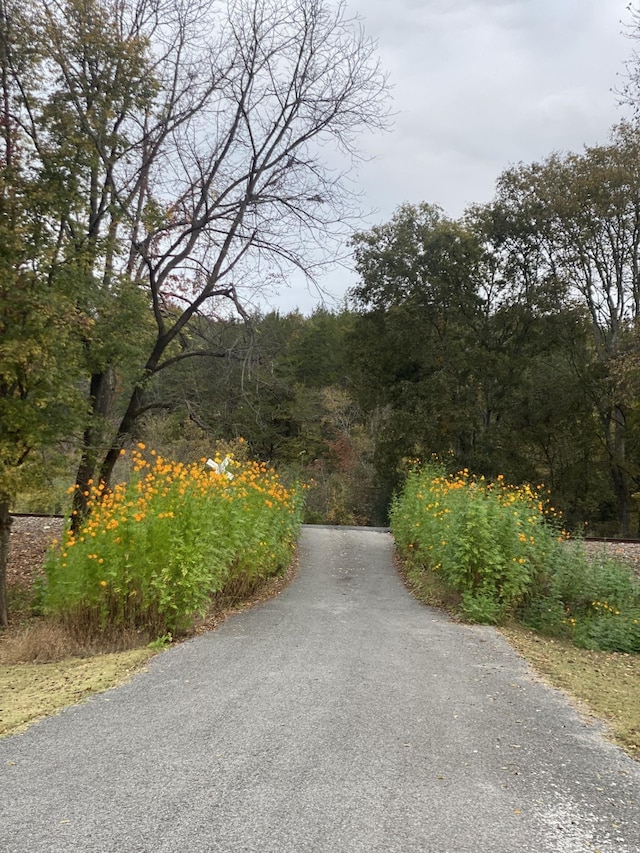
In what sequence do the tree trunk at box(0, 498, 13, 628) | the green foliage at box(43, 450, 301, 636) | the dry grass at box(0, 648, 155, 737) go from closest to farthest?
the dry grass at box(0, 648, 155, 737) < the green foliage at box(43, 450, 301, 636) < the tree trunk at box(0, 498, 13, 628)

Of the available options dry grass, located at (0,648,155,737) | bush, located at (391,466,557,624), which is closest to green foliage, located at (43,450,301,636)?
dry grass, located at (0,648,155,737)

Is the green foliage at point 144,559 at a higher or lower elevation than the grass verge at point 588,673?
higher

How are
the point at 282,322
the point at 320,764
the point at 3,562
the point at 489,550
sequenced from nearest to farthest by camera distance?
the point at 320,764 < the point at 489,550 < the point at 3,562 < the point at 282,322

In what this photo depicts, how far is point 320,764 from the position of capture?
11.3 feet

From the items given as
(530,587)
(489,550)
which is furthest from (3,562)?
(530,587)

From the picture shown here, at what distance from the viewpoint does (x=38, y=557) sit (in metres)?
11.8

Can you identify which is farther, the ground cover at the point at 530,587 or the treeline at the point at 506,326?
the treeline at the point at 506,326

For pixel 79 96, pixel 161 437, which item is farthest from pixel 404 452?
pixel 79 96

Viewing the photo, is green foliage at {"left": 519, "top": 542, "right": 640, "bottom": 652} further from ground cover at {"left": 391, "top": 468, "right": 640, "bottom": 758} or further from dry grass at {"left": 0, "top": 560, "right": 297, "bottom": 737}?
dry grass at {"left": 0, "top": 560, "right": 297, "bottom": 737}

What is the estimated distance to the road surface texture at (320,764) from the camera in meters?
2.75

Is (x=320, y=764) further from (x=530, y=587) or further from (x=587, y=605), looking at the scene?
(x=587, y=605)

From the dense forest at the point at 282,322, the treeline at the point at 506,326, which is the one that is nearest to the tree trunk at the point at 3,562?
the dense forest at the point at 282,322

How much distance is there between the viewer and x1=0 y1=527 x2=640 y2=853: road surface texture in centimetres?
275

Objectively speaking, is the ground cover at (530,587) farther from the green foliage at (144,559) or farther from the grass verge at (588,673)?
the green foliage at (144,559)
